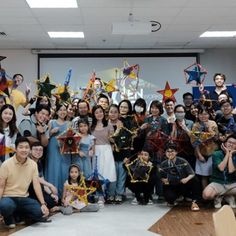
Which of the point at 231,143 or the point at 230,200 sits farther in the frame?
the point at 230,200

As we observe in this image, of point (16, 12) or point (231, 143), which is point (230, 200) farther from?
point (16, 12)

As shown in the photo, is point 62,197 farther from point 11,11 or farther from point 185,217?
point 11,11

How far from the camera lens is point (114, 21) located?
6.89m

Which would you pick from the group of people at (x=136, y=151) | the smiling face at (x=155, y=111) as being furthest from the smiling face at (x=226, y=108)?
the smiling face at (x=155, y=111)

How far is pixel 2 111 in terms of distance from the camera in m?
4.37

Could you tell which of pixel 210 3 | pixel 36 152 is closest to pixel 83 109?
pixel 36 152

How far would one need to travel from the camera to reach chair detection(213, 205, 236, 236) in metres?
1.73

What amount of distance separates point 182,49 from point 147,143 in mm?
4832

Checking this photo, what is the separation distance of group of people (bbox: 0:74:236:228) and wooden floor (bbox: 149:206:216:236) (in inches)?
8.1

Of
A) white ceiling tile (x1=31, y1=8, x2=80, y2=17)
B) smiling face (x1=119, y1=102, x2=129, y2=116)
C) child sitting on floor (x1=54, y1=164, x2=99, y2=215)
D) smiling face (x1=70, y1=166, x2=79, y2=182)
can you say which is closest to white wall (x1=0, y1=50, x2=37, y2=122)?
white ceiling tile (x1=31, y1=8, x2=80, y2=17)

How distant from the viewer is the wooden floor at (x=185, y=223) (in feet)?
12.3

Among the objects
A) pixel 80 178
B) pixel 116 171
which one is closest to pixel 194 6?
pixel 116 171

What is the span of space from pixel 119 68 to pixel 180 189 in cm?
506

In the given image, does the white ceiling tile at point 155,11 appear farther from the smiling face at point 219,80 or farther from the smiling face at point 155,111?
the smiling face at point 155,111
